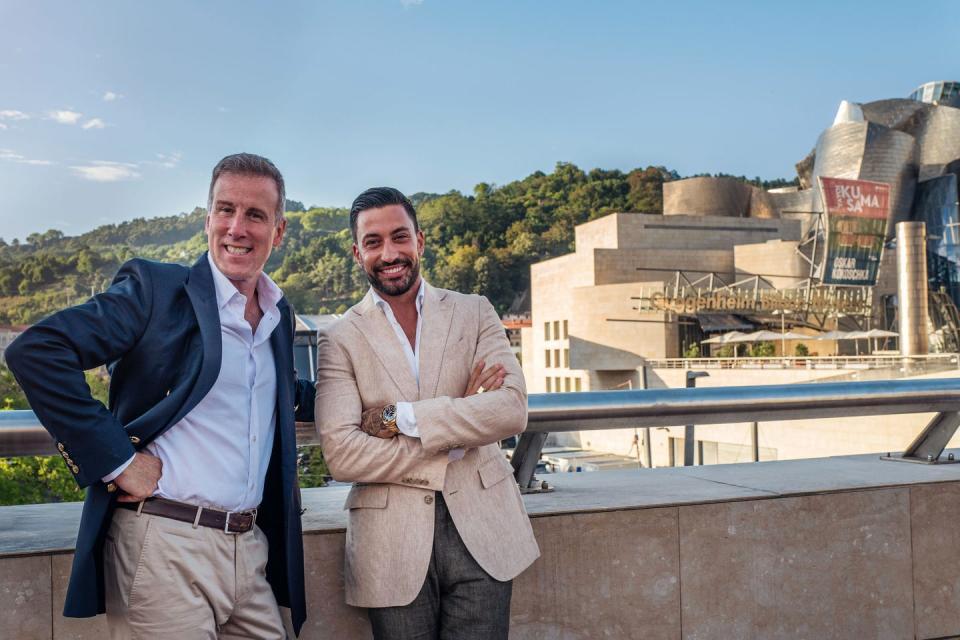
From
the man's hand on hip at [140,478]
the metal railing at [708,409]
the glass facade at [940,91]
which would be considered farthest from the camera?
the glass facade at [940,91]

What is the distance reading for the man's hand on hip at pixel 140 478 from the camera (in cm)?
187

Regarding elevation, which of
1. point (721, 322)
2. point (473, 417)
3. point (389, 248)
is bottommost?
point (721, 322)

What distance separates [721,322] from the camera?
49.5m

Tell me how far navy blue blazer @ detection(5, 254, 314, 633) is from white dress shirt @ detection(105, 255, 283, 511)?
40mm

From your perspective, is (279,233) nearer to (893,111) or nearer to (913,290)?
(913,290)

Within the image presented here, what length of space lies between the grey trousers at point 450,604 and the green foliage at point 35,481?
84.7 feet

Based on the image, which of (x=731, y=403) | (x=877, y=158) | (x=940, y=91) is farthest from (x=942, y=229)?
(x=731, y=403)

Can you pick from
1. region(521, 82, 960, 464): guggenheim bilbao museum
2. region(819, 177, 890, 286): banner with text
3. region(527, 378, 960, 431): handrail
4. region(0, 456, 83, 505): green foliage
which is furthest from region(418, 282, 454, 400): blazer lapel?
region(819, 177, 890, 286): banner with text

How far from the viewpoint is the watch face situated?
2295 millimetres

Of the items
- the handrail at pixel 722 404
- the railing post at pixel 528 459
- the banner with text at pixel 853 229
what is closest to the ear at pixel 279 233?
the handrail at pixel 722 404

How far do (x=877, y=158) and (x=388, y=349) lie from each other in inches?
3142

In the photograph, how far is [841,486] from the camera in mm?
3484

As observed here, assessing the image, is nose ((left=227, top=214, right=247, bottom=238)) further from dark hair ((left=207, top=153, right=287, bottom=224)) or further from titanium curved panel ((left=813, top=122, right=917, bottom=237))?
titanium curved panel ((left=813, top=122, right=917, bottom=237))

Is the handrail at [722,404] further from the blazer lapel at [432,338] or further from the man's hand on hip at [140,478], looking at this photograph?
the man's hand on hip at [140,478]
